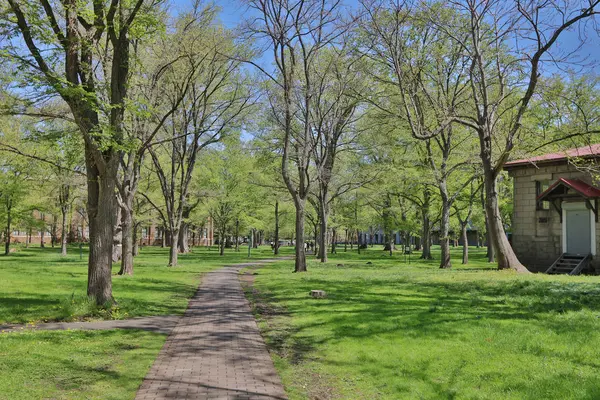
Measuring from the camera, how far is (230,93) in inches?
1114

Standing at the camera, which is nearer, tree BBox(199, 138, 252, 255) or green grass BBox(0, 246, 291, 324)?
green grass BBox(0, 246, 291, 324)

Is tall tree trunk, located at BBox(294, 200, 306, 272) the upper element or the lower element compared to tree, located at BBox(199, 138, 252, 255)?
lower

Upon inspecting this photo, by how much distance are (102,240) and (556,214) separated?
2111cm

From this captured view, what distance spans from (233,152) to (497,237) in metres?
27.6

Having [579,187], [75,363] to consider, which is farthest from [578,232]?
[75,363]

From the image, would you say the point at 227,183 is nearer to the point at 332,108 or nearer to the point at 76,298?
the point at 332,108

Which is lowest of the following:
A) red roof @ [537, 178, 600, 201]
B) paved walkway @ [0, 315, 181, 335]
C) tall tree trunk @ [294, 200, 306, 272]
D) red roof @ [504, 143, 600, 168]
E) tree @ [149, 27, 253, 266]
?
paved walkway @ [0, 315, 181, 335]

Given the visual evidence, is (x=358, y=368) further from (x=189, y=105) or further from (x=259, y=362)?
(x=189, y=105)

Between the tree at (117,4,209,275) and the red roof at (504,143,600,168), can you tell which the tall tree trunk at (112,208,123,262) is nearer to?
the tree at (117,4,209,275)

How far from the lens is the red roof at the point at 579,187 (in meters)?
21.1

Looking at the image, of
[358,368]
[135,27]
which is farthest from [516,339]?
[135,27]

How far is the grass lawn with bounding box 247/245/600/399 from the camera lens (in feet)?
18.6

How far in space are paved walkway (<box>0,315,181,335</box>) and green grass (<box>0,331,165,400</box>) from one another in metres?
0.48

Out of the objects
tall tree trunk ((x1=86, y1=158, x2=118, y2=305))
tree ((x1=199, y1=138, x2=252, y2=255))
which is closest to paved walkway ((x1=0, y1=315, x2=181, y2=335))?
tall tree trunk ((x1=86, y1=158, x2=118, y2=305))
